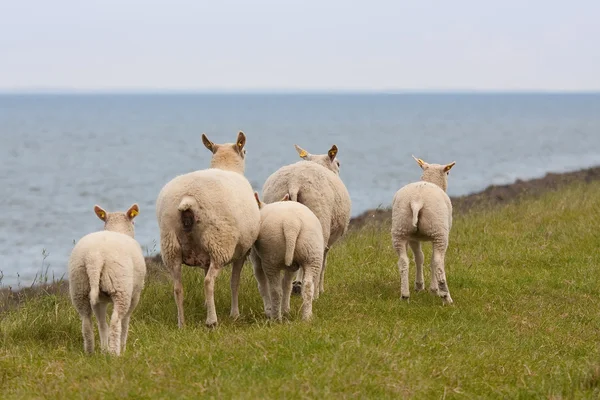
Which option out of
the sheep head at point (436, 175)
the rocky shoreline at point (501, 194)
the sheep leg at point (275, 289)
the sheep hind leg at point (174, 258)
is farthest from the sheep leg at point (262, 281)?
the rocky shoreline at point (501, 194)

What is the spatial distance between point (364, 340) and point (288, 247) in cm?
163

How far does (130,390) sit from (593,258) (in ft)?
27.0

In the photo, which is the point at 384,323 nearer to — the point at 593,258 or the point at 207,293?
the point at 207,293

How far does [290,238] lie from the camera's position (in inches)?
334

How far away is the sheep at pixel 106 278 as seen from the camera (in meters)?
7.22

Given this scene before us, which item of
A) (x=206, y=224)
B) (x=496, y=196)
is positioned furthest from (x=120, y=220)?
(x=496, y=196)

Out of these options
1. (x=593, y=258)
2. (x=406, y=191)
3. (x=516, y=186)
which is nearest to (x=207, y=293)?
(x=406, y=191)

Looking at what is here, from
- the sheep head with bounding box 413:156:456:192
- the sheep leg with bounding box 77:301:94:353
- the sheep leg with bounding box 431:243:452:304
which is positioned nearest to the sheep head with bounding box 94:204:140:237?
the sheep leg with bounding box 77:301:94:353

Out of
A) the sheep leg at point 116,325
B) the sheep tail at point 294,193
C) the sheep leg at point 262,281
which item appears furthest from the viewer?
the sheep tail at point 294,193

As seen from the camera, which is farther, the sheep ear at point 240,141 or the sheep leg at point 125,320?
the sheep ear at point 240,141

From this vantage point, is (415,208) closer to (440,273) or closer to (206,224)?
(440,273)

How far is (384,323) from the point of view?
27.7 ft

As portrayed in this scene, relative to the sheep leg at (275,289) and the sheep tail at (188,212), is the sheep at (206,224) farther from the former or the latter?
the sheep leg at (275,289)

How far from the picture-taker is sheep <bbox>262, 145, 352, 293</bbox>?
10.1 m
